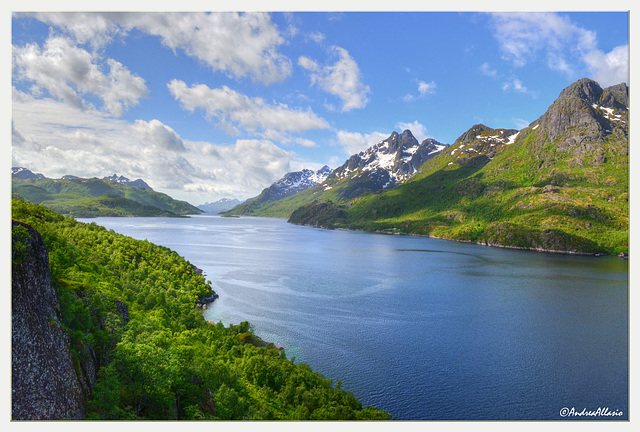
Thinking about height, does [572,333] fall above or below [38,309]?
below

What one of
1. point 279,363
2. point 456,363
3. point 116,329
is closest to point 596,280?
point 456,363

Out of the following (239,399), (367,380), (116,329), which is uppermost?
(116,329)

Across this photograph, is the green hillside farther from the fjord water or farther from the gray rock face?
the fjord water

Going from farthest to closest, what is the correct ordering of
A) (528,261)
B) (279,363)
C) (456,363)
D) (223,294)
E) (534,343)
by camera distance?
(528,261) < (223,294) < (534,343) < (456,363) < (279,363)

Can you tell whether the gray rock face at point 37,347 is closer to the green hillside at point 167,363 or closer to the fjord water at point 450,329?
the green hillside at point 167,363

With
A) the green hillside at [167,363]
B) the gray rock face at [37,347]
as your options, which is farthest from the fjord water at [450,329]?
the gray rock face at [37,347]

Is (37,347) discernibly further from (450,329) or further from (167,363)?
(450,329)

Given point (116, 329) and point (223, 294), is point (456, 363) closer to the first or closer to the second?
point (116, 329)
